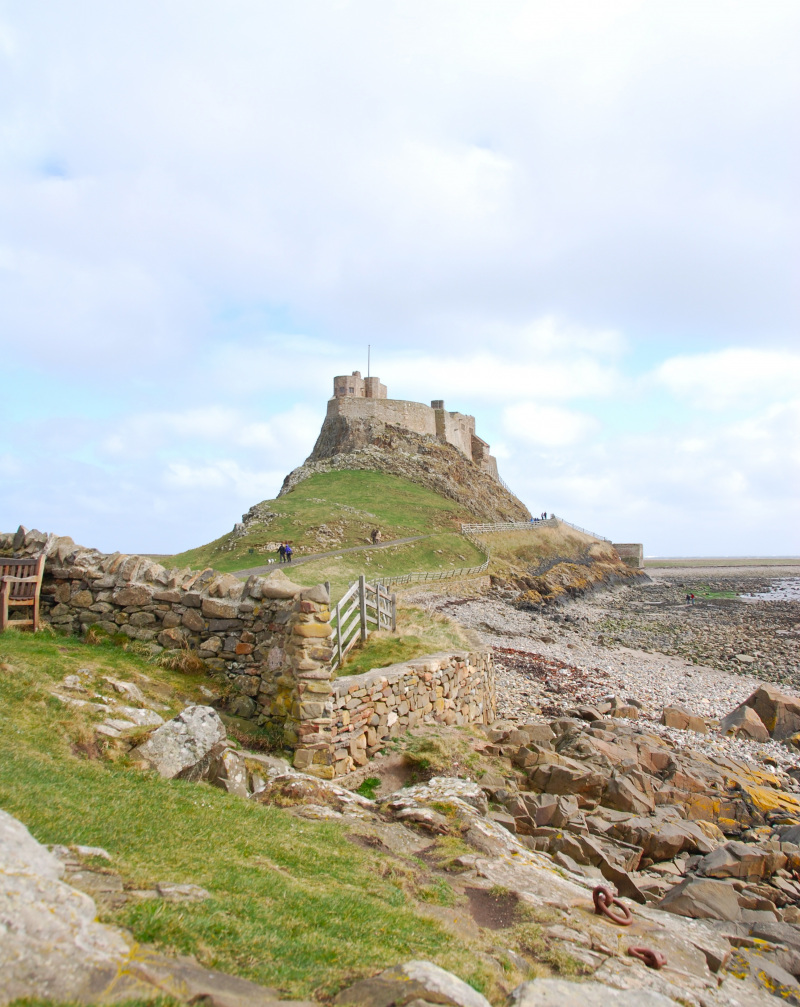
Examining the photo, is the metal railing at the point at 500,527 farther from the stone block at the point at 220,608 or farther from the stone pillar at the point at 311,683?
the stone pillar at the point at 311,683

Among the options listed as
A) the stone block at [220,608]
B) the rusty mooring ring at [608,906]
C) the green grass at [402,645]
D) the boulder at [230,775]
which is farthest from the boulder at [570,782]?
the stone block at [220,608]

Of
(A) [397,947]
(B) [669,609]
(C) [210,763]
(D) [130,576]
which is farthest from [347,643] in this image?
(B) [669,609]

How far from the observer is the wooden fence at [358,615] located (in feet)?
41.3

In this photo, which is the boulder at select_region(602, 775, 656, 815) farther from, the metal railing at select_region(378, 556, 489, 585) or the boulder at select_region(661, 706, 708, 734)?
the metal railing at select_region(378, 556, 489, 585)

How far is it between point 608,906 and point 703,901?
1.59 metres

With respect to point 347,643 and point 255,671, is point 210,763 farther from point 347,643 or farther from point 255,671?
point 347,643

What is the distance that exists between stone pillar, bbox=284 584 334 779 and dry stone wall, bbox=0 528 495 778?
15 millimetres

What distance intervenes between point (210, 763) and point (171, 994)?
194 inches

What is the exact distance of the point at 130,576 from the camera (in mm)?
11406

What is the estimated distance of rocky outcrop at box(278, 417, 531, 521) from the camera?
71.6 meters

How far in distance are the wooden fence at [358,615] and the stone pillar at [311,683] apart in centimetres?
148

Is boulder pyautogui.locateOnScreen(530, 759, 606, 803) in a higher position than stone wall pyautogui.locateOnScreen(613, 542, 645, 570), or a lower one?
lower

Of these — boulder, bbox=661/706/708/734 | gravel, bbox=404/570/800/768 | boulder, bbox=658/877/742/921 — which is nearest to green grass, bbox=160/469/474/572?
gravel, bbox=404/570/800/768

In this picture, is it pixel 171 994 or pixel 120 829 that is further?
pixel 120 829
